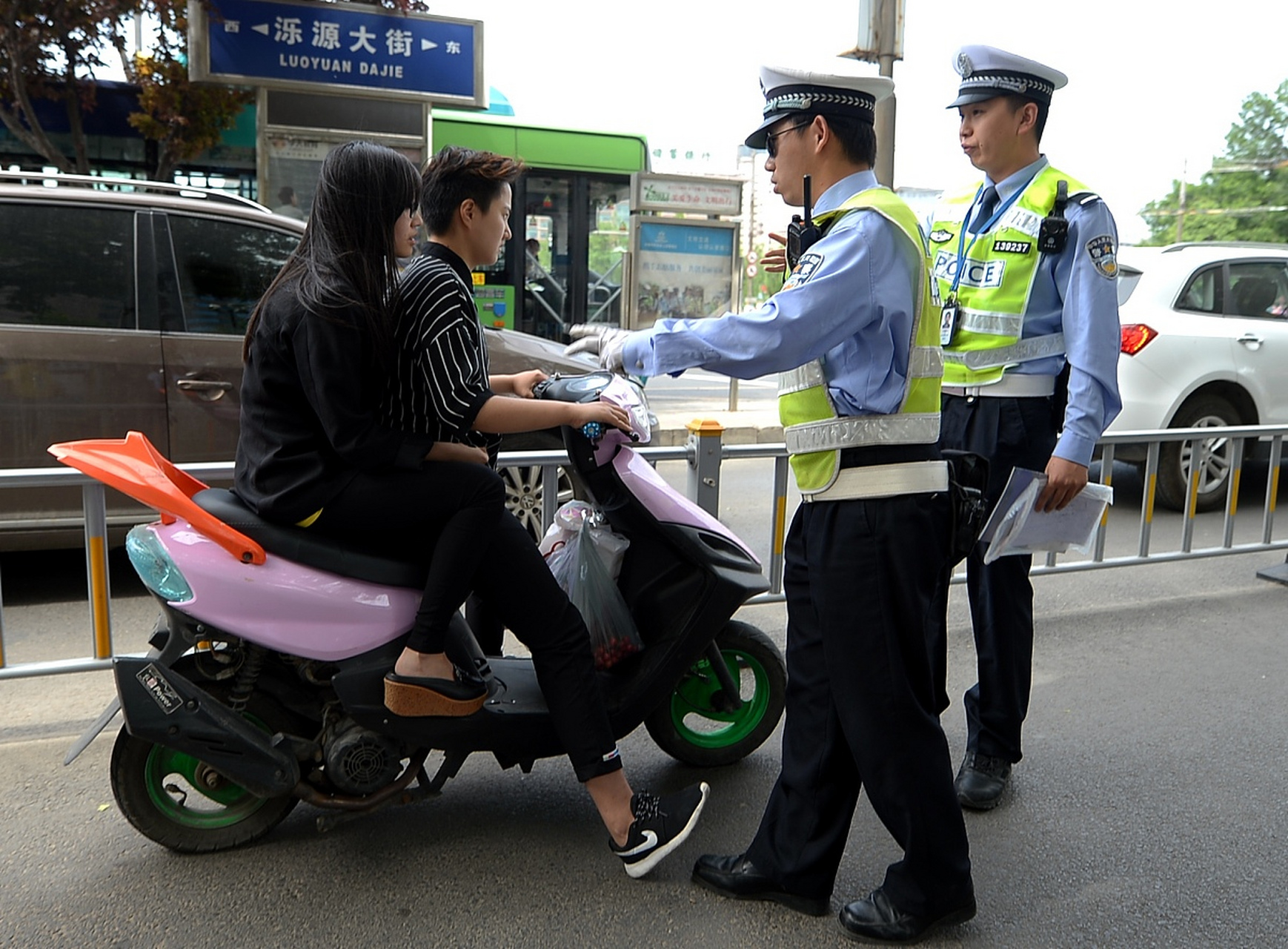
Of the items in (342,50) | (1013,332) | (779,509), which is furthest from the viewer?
(342,50)

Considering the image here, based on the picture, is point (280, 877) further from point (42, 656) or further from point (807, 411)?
point (42, 656)

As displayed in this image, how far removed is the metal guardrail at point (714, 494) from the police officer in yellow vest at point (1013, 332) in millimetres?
747

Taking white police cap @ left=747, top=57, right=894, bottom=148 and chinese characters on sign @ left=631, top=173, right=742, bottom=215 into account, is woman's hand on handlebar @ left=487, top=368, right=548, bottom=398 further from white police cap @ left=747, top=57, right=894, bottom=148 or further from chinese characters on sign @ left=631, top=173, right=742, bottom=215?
chinese characters on sign @ left=631, top=173, right=742, bottom=215

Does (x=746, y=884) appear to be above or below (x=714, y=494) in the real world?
below

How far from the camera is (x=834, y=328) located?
7.60ft

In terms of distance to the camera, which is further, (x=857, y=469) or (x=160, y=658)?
(x=160, y=658)

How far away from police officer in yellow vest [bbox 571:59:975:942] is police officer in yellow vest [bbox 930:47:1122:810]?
0.74 metres

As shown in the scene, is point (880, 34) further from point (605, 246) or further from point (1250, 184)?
point (1250, 184)

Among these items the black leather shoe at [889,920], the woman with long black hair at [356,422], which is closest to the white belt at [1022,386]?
the black leather shoe at [889,920]


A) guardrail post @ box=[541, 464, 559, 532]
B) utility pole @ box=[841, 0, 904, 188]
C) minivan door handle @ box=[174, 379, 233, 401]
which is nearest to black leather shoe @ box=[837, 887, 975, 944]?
guardrail post @ box=[541, 464, 559, 532]

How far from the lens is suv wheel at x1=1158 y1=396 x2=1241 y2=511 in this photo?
7.60 metres

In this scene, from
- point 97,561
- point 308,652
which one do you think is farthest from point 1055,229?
point 97,561

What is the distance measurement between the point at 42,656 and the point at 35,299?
166cm

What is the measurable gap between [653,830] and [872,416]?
1.18 metres
